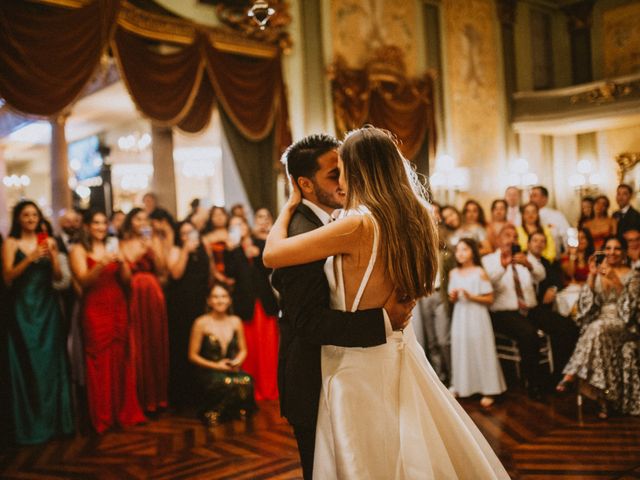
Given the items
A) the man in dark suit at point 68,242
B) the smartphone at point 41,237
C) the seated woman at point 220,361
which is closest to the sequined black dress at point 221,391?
the seated woman at point 220,361

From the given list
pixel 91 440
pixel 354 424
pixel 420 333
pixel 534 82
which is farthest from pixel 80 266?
pixel 534 82

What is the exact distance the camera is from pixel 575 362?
14.5 ft

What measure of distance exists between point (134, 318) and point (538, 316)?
3.28 meters

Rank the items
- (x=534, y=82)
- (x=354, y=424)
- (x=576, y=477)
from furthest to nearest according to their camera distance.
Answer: (x=534, y=82) → (x=576, y=477) → (x=354, y=424)

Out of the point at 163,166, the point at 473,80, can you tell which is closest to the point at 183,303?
the point at 163,166

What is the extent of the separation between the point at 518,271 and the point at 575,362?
1021 mm

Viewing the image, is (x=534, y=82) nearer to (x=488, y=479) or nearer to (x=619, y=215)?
(x=619, y=215)

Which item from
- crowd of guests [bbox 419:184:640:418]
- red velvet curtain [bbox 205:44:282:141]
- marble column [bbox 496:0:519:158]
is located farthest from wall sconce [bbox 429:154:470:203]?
red velvet curtain [bbox 205:44:282:141]

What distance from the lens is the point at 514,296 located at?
16.9 ft

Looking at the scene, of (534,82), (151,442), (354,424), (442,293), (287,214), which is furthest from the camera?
(534,82)

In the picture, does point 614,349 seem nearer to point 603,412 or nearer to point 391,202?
point 603,412

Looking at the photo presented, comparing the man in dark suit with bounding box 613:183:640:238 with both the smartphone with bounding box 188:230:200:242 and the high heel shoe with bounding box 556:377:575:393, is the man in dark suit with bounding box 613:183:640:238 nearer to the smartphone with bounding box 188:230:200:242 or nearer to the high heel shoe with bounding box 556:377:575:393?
the high heel shoe with bounding box 556:377:575:393

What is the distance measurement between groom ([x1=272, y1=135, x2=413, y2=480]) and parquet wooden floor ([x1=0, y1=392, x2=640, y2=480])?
5.50 ft

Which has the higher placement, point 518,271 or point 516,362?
point 518,271
